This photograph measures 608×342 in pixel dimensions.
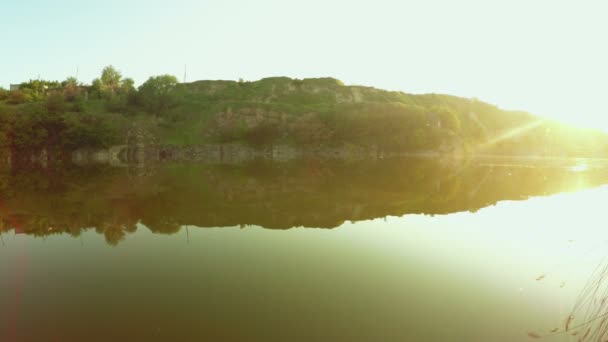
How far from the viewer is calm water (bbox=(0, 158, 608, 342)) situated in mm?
8008

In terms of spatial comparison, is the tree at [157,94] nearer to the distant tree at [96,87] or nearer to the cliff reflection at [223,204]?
the distant tree at [96,87]

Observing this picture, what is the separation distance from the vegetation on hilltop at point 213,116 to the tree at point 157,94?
32 centimetres

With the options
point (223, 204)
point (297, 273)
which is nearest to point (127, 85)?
point (223, 204)

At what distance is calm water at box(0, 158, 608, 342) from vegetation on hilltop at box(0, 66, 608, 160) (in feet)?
281

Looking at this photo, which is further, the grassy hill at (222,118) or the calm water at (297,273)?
the grassy hill at (222,118)

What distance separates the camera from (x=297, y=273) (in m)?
11.4

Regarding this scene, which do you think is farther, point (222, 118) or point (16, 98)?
point (222, 118)

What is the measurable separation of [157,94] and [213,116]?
877 inches

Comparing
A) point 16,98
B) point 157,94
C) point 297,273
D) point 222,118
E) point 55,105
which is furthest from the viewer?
point 157,94

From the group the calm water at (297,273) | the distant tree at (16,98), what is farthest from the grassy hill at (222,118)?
the calm water at (297,273)

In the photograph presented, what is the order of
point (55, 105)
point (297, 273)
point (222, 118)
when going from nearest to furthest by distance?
1. point (297, 273)
2. point (55, 105)
3. point (222, 118)

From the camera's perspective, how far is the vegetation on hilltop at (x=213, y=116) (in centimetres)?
9700

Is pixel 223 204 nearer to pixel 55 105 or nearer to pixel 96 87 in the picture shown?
pixel 55 105

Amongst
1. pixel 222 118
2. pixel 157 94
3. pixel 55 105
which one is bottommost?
pixel 222 118
